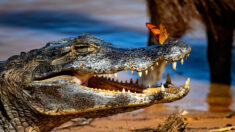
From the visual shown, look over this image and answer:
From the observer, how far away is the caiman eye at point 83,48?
9.27 feet

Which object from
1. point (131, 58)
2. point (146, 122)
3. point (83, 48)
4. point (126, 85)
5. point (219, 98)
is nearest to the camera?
point (131, 58)

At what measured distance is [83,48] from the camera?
Result: 284 centimetres

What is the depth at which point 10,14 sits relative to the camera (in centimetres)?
1452

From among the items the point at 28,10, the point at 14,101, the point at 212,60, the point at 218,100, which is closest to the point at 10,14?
the point at 28,10

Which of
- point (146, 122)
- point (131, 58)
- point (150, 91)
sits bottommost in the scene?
point (146, 122)

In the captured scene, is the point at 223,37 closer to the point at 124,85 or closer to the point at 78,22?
the point at 124,85

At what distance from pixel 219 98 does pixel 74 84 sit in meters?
4.62

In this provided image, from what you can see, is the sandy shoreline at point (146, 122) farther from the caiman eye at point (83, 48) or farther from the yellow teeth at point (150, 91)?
the caiman eye at point (83, 48)

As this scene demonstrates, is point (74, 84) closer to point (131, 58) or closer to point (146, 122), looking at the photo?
point (131, 58)

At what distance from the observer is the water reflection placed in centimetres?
559

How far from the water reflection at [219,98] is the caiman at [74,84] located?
309cm

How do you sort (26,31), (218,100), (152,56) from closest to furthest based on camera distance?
(152,56) → (218,100) → (26,31)

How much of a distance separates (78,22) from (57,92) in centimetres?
1252

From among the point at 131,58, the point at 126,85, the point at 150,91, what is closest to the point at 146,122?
the point at 126,85
